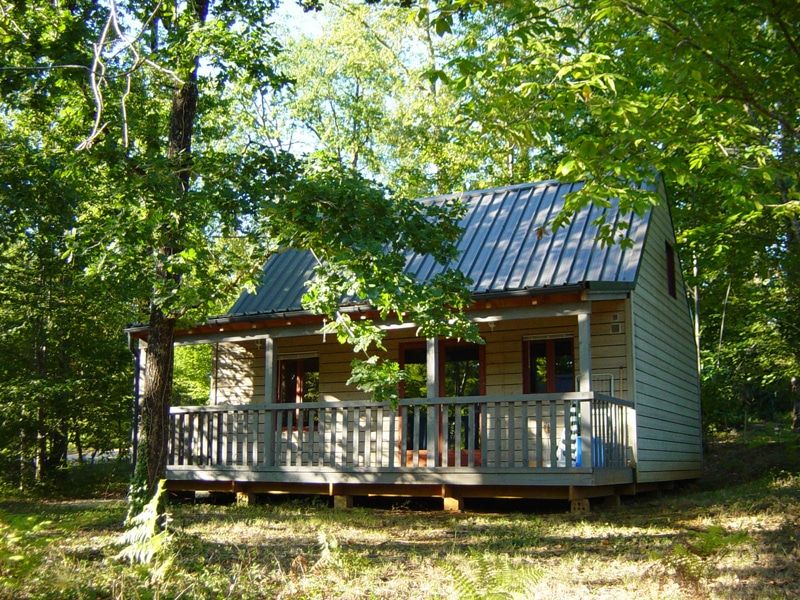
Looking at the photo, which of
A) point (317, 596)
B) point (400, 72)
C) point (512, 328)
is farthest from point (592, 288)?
point (400, 72)

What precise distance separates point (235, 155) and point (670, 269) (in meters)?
10.6

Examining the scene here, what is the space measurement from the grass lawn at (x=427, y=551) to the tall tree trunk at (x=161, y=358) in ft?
2.59

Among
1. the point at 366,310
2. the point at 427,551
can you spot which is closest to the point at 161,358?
the point at 427,551

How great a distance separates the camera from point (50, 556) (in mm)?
6910

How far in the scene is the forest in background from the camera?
8.10 m

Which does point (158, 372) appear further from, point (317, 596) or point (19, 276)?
point (19, 276)

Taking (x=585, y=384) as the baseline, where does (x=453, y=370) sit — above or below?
above

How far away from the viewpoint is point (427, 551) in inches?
336

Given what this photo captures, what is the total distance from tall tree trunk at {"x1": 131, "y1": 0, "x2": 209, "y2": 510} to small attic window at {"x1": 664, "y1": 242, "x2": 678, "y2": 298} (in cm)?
996

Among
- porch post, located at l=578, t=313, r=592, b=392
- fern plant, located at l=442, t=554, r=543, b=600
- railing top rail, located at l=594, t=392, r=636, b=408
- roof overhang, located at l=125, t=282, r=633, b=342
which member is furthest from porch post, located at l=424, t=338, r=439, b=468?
fern plant, located at l=442, t=554, r=543, b=600

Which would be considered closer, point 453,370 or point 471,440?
point 471,440

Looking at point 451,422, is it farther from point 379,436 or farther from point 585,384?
point 585,384

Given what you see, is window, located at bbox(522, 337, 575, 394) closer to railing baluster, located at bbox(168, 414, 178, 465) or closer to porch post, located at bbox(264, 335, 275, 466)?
porch post, located at bbox(264, 335, 275, 466)

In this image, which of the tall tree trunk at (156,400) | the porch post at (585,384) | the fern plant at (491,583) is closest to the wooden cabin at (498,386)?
the porch post at (585,384)
